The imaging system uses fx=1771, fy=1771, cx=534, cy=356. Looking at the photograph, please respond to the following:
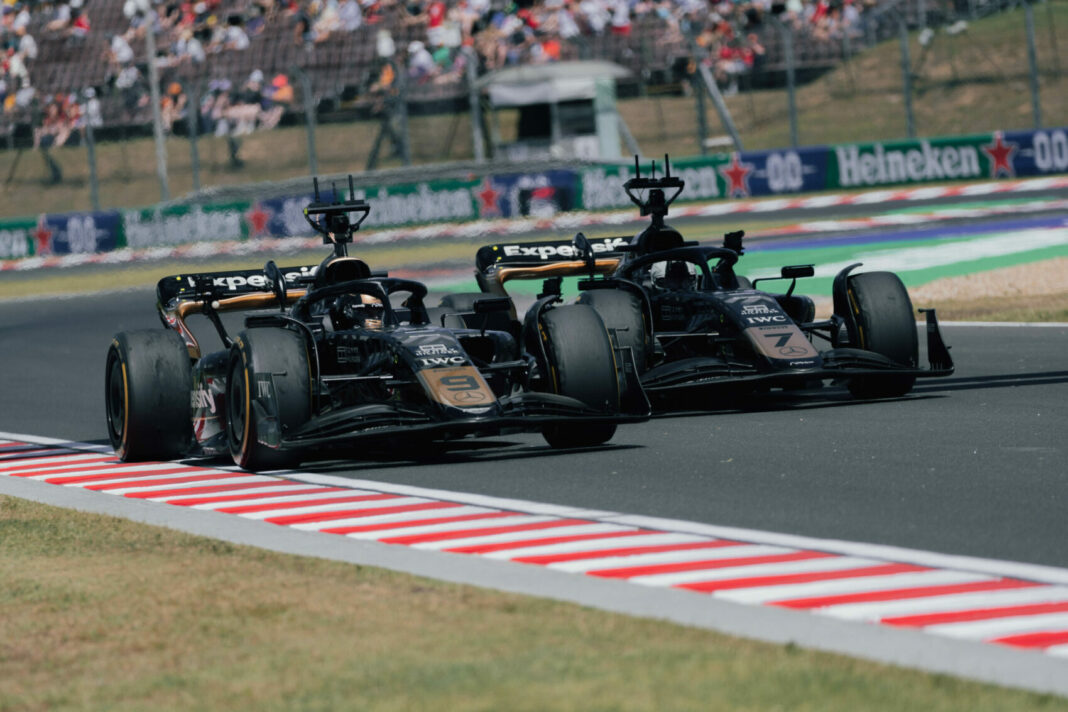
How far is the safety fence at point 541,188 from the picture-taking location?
32938 mm

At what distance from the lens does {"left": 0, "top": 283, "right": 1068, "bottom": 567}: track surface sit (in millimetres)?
7457

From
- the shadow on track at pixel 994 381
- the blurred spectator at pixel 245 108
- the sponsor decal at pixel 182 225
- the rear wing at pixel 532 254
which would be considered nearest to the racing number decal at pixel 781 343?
the shadow on track at pixel 994 381

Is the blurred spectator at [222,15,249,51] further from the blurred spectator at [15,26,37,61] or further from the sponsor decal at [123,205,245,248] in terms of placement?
the sponsor decal at [123,205,245,248]

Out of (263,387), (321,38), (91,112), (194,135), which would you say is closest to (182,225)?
(194,135)

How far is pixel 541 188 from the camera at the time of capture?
110ft

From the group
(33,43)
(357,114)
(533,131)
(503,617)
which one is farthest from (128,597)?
(33,43)

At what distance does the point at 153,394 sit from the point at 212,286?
141cm

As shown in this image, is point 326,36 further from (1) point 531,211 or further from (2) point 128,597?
(2) point 128,597

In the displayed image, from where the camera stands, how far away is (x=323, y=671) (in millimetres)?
5059

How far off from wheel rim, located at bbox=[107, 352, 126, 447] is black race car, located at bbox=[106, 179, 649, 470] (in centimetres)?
1

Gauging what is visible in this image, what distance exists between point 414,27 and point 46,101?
8030 millimetres

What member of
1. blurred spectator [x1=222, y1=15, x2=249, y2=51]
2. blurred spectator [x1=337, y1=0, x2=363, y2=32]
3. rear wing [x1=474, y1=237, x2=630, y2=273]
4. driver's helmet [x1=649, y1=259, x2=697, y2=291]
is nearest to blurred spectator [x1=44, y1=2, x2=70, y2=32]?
blurred spectator [x1=222, y1=15, x2=249, y2=51]

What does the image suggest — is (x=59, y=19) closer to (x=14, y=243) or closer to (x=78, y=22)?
(x=78, y=22)

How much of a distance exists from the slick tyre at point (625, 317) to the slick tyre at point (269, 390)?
265 cm
